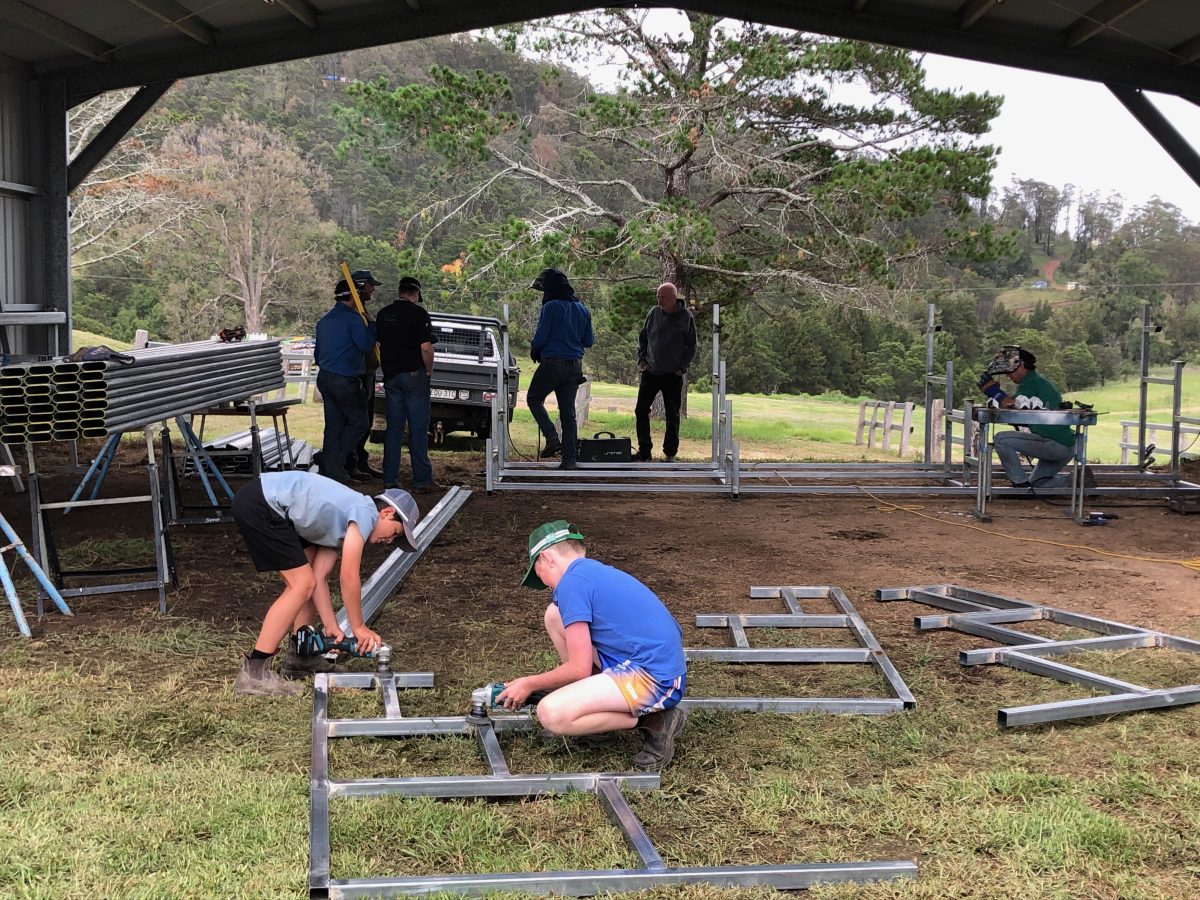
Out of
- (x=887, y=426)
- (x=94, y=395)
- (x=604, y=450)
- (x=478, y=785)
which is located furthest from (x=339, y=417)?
(x=887, y=426)

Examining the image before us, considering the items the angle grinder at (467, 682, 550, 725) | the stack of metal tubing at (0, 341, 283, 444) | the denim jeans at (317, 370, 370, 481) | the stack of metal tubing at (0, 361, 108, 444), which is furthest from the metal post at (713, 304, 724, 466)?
Result: the angle grinder at (467, 682, 550, 725)

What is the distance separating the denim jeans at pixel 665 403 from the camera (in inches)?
490

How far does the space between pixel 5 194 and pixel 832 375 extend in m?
25.0

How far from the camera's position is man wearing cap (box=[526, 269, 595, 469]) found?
37.6 feet

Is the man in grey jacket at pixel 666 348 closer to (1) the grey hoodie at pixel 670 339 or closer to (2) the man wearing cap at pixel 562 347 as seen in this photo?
(1) the grey hoodie at pixel 670 339

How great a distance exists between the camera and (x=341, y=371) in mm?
10055

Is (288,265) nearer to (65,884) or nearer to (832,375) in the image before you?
(832,375)

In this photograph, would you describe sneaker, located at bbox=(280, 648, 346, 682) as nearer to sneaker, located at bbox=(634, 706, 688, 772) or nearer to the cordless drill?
the cordless drill

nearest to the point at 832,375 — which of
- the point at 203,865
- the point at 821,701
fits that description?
the point at 821,701

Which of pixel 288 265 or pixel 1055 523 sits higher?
pixel 288 265

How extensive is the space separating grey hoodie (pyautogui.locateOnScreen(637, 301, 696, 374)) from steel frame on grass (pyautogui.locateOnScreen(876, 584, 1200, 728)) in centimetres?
548

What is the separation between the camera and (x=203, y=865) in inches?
130

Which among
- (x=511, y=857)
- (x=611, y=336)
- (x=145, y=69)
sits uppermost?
(x=145, y=69)

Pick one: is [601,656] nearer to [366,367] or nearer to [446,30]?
[366,367]
